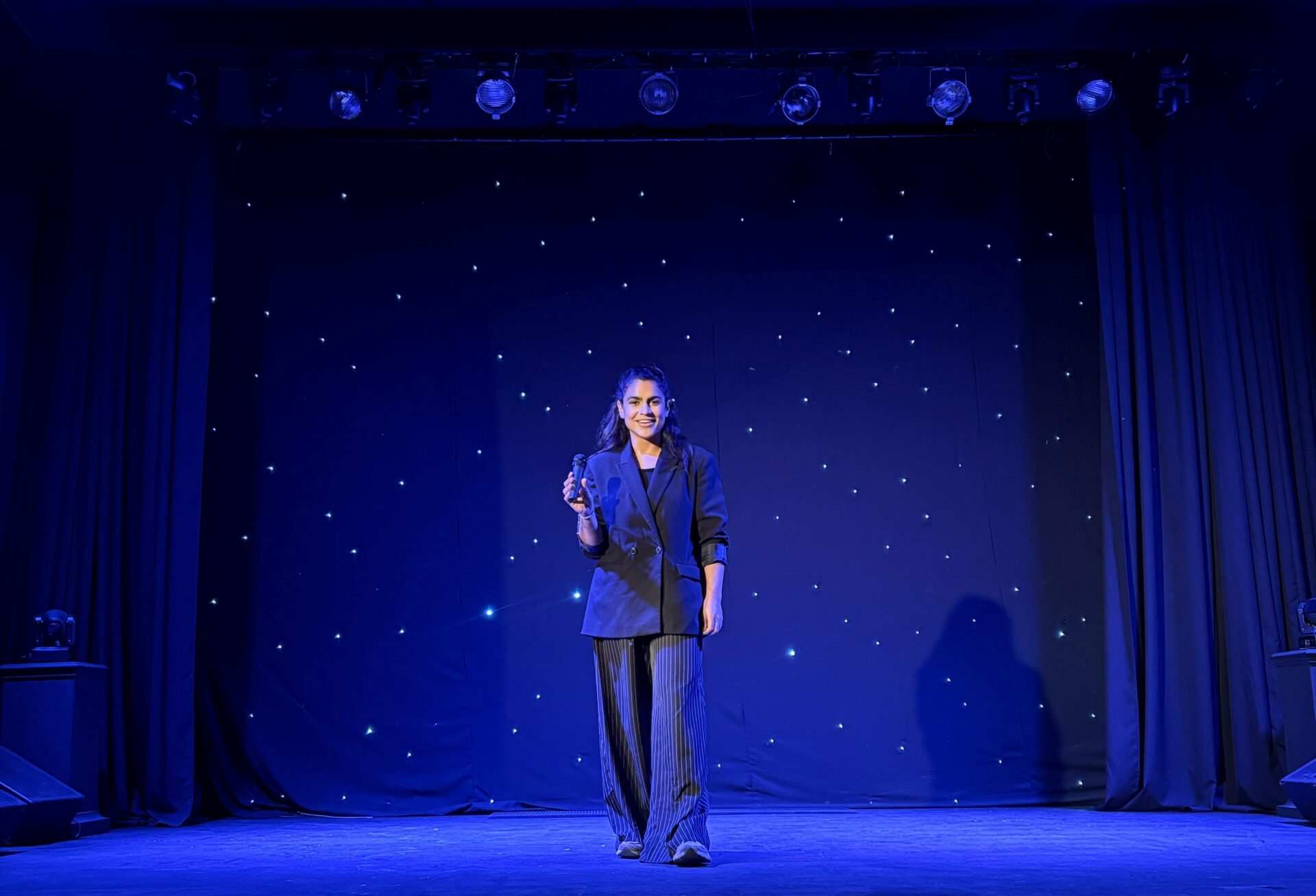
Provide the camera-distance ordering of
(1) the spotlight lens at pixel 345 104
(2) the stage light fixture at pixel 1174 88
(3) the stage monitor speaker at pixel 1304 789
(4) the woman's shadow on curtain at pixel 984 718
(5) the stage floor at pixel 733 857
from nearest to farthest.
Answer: (5) the stage floor at pixel 733 857 → (3) the stage monitor speaker at pixel 1304 789 → (1) the spotlight lens at pixel 345 104 → (2) the stage light fixture at pixel 1174 88 → (4) the woman's shadow on curtain at pixel 984 718

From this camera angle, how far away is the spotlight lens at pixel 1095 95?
478cm

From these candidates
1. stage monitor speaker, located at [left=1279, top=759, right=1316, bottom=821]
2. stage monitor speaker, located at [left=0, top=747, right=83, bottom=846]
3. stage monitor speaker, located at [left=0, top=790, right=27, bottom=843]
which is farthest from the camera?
stage monitor speaker, located at [left=1279, top=759, right=1316, bottom=821]

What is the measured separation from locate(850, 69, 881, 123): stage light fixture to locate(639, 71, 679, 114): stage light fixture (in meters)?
0.71

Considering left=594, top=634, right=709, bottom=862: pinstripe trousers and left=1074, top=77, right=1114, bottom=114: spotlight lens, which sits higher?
left=1074, top=77, right=1114, bottom=114: spotlight lens

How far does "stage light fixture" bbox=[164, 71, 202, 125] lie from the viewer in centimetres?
473

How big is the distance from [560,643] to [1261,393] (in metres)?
3.07

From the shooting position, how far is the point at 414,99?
4.79 metres

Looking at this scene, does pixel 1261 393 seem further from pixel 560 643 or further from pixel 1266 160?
pixel 560 643

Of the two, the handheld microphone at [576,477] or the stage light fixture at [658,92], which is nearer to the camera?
the handheld microphone at [576,477]

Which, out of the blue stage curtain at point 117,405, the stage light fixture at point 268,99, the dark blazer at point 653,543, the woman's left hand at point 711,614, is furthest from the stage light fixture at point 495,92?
the woman's left hand at point 711,614

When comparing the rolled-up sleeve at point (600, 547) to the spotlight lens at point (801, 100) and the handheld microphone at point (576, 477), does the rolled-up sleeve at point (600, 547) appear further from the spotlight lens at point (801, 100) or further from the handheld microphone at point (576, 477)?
the spotlight lens at point (801, 100)

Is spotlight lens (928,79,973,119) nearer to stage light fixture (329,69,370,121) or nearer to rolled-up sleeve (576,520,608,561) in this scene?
stage light fixture (329,69,370,121)

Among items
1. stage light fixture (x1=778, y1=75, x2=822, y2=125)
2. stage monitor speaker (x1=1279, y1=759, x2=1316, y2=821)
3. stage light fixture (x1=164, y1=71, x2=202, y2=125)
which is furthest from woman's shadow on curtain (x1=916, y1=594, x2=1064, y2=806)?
stage light fixture (x1=164, y1=71, x2=202, y2=125)

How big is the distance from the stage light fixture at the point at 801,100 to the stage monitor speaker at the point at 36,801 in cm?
350
